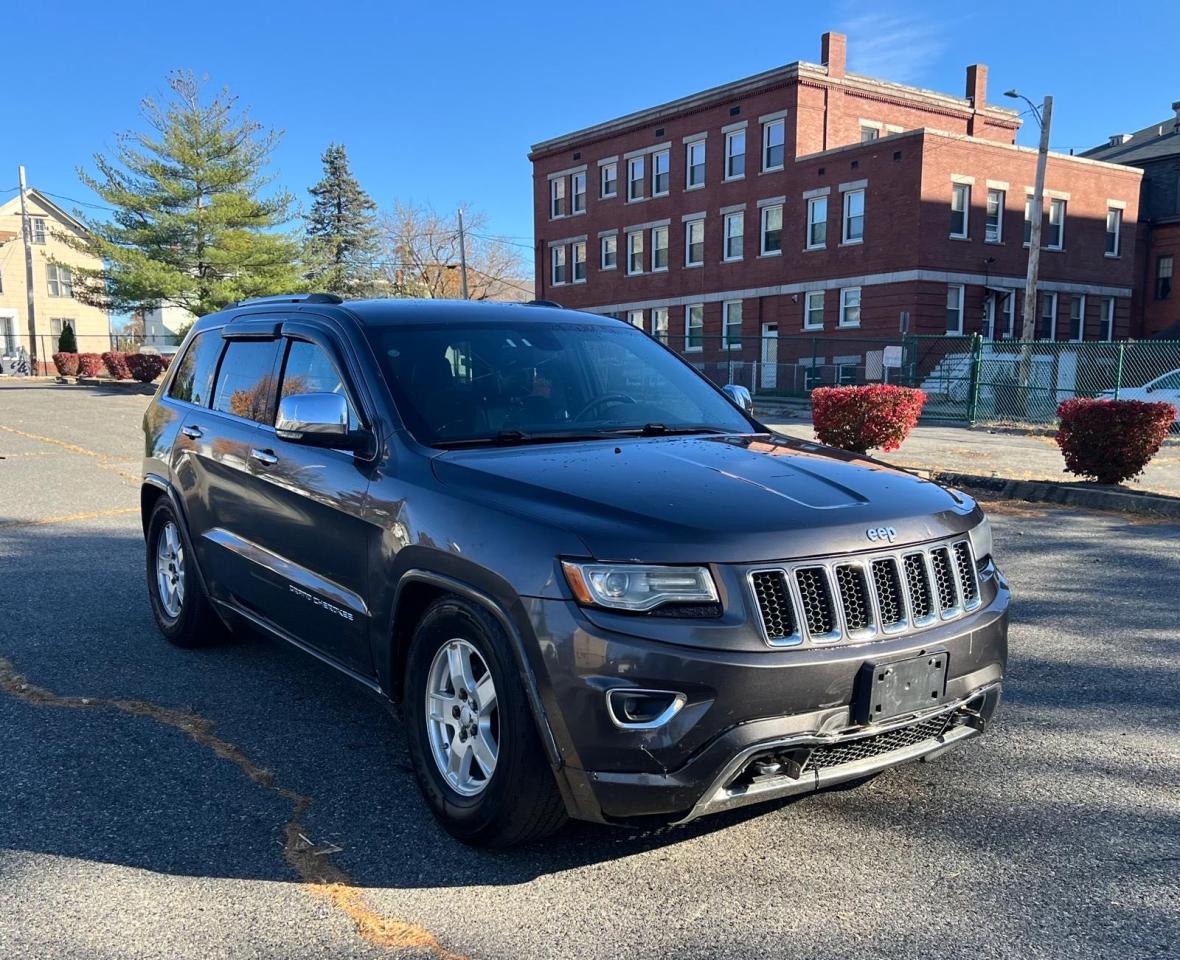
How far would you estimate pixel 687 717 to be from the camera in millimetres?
2727

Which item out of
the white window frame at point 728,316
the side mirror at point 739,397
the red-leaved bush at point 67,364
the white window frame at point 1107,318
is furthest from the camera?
the red-leaved bush at point 67,364

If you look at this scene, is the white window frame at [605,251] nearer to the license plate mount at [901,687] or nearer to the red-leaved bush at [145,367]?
the red-leaved bush at [145,367]

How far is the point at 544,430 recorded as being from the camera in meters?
3.89

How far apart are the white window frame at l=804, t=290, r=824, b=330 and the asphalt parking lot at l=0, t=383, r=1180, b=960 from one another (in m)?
31.6

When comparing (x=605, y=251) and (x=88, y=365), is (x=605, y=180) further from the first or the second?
(x=88, y=365)

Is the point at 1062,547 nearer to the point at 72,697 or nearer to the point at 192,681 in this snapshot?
the point at 192,681

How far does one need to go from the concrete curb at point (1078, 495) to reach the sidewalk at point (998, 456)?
1.90 ft

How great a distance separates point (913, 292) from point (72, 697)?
31427 millimetres

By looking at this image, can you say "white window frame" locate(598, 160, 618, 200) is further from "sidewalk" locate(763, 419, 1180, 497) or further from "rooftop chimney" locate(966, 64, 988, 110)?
"sidewalk" locate(763, 419, 1180, 497)

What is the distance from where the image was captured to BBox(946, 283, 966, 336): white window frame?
33.3 m

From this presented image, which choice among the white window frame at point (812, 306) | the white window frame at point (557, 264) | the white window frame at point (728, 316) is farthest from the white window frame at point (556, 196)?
the white window frame at point (812, 306)

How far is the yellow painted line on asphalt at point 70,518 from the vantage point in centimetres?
894

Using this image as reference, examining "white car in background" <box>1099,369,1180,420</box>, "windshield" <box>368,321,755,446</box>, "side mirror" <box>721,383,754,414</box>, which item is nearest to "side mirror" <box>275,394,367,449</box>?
"windshield" <box>368,321,755,446</box>

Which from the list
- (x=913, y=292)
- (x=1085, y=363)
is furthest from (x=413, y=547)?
(x=913, y=292)
